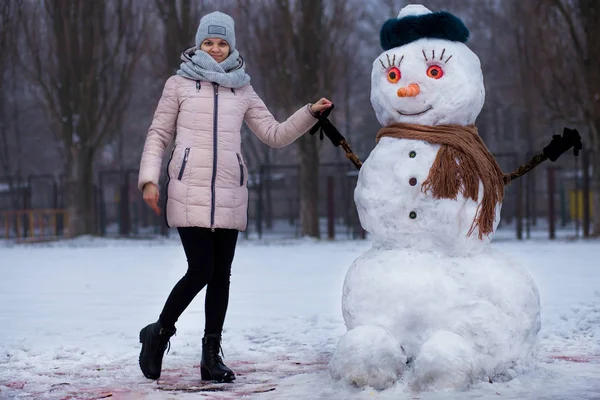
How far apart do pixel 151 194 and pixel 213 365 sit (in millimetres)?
822

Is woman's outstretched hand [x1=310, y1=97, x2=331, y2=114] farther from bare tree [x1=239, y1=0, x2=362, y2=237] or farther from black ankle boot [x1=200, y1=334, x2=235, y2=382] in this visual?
bare tree [x1=239, y1=0, x2=362, y2=237]

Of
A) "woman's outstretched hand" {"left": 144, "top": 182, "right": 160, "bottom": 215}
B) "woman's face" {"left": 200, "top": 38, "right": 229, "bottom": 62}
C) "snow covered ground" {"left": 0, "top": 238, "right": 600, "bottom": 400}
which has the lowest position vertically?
"snow covered ground" {"left": 0, "top": 238, "right": 600, "bottom": 400}

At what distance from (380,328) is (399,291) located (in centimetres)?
18

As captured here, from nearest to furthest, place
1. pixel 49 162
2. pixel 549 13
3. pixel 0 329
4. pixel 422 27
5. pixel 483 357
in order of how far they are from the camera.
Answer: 1. pixel 483 357
2. pixel 422 27
3. pixel 0 329
4. pixel 549 13
5. pixel 49 162

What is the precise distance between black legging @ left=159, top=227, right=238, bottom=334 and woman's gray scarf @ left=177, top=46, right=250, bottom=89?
70 cm

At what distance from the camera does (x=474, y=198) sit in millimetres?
4102

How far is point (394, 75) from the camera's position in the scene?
4266 millimetres

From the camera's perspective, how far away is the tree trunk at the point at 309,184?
16.0m

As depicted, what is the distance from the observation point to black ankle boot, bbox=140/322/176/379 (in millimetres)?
4219

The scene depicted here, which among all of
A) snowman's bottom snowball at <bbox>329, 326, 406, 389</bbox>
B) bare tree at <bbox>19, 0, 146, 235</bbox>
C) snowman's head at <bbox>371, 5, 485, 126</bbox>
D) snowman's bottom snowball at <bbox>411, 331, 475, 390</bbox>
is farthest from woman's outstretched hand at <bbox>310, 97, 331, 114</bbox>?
bare tree at <bbox>19, 0, 146, 235</bbox>

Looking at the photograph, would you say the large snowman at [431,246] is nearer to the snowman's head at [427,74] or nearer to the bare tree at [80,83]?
the snowman's head at [427,74]

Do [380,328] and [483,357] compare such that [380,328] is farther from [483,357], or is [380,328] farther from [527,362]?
[527,362]

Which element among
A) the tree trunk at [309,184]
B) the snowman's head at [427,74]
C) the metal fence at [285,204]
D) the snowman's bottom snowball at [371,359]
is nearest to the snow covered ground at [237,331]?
the snowman's bottom snowball at [371,359]

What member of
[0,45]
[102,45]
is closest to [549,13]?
[102,45]
